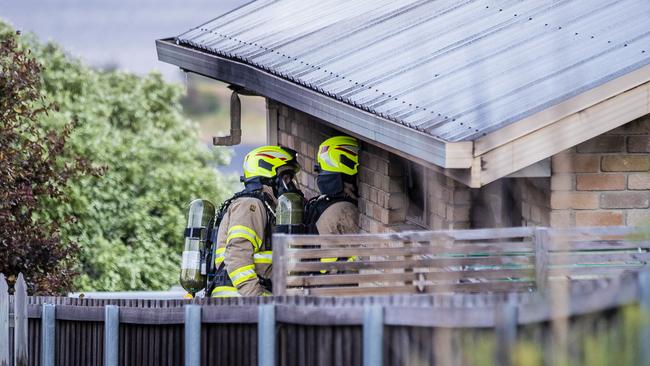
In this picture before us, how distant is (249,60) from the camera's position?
9953 mm

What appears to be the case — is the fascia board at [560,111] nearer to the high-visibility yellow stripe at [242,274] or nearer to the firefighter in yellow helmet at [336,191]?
the firefighter in yellow helmet at [336,191]

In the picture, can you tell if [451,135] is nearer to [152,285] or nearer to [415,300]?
[415,300]

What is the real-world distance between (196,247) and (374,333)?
4.41m

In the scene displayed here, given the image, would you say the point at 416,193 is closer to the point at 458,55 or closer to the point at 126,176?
the point at 458,55

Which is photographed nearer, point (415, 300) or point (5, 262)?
point (415, 300)

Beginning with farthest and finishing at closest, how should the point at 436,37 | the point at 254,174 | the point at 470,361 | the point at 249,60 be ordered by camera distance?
the point at 249,60, the point at 254,174, the point at 436,37, the point at 470,361

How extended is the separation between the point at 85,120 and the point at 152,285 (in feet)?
8.93

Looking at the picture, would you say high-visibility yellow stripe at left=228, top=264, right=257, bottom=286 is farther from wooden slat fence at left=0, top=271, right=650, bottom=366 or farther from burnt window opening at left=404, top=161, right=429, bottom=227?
wooden slat fence at left=0, top=271, right=650, bottom=366

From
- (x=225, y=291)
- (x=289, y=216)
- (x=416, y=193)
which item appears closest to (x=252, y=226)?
(x=289, y=216)

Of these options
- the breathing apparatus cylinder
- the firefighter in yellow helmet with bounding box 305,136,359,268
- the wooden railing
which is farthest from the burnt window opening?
the wooden railing

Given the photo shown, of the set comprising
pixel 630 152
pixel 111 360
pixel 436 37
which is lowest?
pixel 111 360

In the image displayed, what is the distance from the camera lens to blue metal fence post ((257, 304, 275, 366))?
570cm

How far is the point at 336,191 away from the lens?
29.3ft

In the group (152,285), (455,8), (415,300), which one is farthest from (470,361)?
(152,285)
